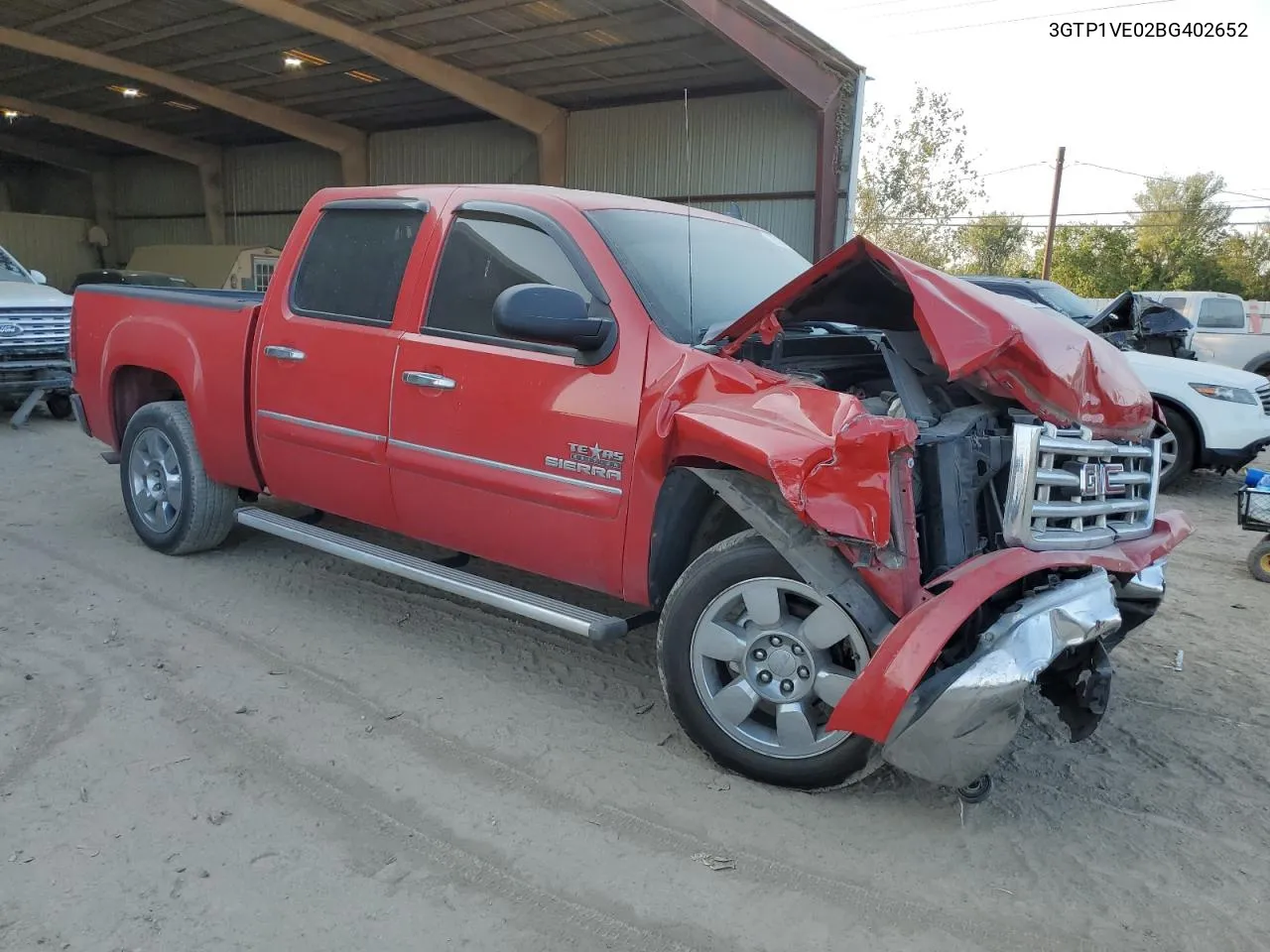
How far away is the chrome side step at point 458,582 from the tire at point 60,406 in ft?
22.4

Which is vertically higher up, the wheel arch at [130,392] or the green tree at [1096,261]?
the green tree at [1096,261]

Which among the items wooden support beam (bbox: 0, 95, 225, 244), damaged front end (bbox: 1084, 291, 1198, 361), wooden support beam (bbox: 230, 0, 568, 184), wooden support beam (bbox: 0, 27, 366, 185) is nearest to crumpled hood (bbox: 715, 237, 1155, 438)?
damaged front end (bbox: 1084, 291, 1198, 361)

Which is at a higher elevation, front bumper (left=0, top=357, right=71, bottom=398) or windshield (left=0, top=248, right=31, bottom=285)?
windshield (left=0, top=248, right=31, bottom=285)

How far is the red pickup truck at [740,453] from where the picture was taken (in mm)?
2801

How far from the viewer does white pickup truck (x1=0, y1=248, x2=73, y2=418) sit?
9492 mm

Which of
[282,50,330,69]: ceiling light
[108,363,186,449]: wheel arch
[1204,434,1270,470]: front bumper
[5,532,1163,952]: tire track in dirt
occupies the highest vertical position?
[282,50,330,69]: ceiling light

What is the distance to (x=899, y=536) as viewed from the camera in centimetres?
287

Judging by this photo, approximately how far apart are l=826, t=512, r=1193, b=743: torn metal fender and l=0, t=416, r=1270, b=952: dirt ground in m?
0.47

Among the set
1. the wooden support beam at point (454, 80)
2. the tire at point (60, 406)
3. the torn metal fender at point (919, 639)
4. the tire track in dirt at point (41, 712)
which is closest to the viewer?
the torn metal fender at point (919, 639)

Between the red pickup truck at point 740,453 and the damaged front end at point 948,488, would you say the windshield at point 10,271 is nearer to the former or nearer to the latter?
the red pickup truck at point 740,453

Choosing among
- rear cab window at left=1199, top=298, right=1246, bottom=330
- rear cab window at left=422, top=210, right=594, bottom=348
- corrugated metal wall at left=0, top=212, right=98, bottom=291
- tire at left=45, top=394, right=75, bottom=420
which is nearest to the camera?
rear cab window at left=422, top=210, right=594, bottom=348

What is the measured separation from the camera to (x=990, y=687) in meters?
2.63

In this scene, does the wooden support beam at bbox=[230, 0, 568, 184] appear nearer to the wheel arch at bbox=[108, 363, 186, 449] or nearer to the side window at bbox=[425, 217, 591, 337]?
the wheel arch at bbox=[108, 363, 186, 449]

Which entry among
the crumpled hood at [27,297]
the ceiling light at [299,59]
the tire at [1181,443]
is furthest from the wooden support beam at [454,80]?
the tire at [1181,443]
